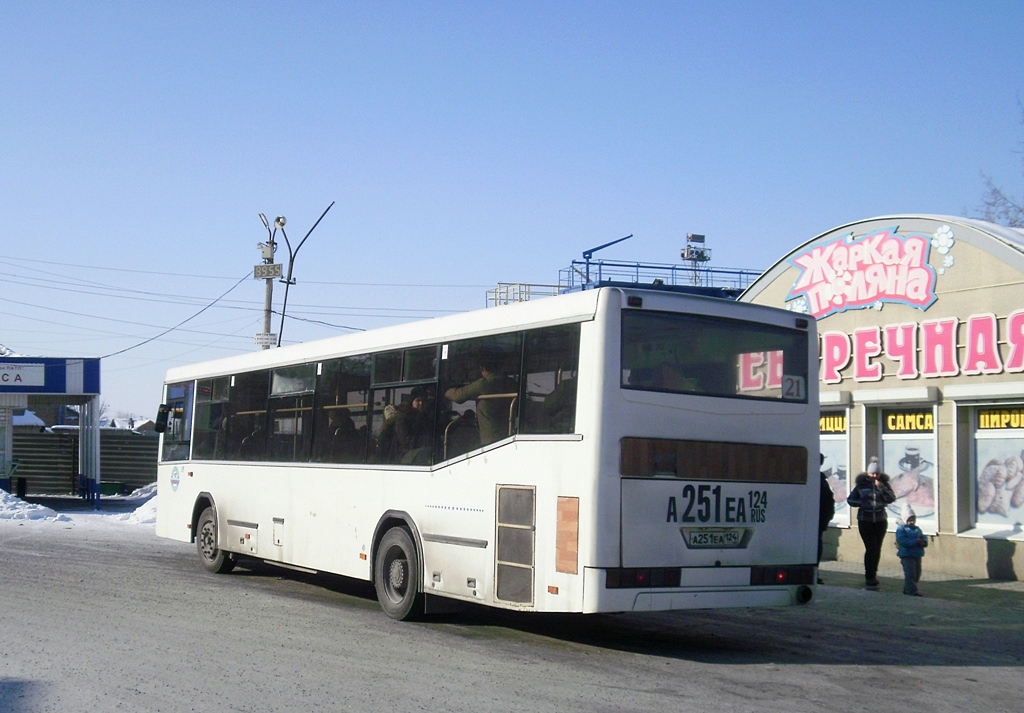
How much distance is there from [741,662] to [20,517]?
22582 millimetres

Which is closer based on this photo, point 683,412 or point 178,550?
point 683,412

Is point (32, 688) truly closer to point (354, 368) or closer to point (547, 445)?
point (547, 445)

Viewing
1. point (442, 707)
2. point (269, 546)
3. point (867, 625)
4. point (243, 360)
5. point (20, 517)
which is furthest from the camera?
point (20, 517)

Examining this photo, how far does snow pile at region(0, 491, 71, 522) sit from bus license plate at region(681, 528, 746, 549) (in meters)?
21.4

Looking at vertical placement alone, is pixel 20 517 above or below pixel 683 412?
below

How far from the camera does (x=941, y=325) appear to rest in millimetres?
16703

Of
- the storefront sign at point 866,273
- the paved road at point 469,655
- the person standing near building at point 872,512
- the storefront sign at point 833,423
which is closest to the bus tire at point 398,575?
the paved road at point 469,655

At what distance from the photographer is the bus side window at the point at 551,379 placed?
9203mm

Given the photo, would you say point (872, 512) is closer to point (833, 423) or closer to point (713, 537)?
point (833, 423)

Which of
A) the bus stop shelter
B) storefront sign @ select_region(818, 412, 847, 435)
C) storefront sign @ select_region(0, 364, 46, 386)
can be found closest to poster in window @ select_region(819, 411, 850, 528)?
storefront sign @ select_region(818, 412, 847, 435)

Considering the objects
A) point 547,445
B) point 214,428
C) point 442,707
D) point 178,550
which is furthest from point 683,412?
point 178,550

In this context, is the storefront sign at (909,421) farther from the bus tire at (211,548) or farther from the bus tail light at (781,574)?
the bus tire at (211,548)

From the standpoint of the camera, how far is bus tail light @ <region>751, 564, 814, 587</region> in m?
9.70

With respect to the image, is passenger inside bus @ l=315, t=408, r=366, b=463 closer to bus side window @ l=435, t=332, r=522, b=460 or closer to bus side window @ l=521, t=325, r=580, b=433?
bus side window @ l=435, t=332, r=522, b=460
